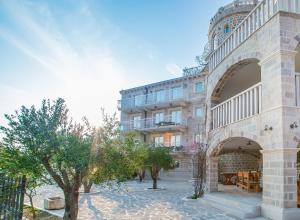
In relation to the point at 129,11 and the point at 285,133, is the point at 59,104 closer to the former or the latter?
the point at 129,11

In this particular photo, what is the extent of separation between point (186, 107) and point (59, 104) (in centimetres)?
2102

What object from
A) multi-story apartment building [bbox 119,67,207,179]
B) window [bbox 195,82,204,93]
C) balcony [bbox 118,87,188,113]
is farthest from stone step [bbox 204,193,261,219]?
balcony [bbox 118,87,188,113]

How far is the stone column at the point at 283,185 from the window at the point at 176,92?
766 inches

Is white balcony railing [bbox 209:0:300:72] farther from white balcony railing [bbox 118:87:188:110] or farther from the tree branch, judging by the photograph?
white balcony railing [bbox 118:87:188:110]

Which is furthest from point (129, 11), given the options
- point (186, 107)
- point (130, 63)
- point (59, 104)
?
point (186, 107)

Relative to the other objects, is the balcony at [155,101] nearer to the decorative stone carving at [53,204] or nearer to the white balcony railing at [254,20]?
the white balcony railing at [254,20]

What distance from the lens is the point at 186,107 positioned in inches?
1020

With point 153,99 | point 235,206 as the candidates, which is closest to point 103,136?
point 235,206

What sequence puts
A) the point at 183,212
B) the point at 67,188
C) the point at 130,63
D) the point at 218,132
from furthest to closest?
the point at 218,132
the point at 130,63
the point at 183,212
the point at 67,188

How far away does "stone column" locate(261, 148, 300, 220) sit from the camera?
6.43 meters

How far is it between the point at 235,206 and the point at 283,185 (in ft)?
7.33

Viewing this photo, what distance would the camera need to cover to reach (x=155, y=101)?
90.4ft

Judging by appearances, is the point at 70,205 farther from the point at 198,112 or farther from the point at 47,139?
the point at 198,112

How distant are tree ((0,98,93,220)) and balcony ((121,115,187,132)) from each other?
64.9 feet
